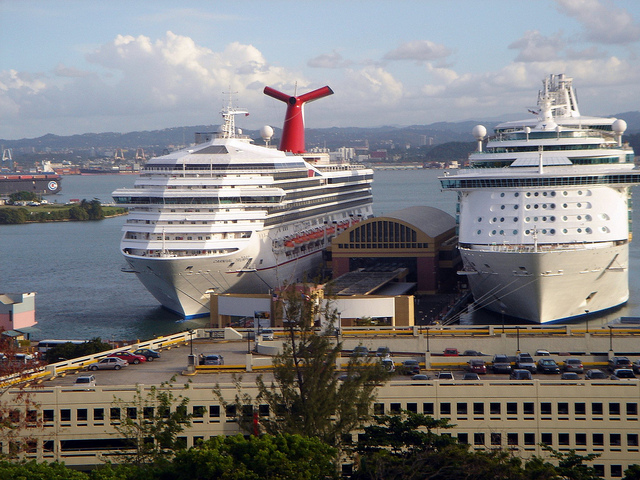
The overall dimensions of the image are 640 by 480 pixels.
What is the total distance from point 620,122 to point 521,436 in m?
26.6

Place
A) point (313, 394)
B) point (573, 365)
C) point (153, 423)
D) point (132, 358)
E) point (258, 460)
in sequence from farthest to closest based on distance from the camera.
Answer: point (132, 358) < point (573, 365) < point (153, 423) < point (313, 394) < point (258, 460)

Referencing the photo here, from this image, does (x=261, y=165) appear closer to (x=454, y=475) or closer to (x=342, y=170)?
(x=342, y=170)

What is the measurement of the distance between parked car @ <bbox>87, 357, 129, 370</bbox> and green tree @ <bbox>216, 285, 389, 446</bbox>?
18.8ft

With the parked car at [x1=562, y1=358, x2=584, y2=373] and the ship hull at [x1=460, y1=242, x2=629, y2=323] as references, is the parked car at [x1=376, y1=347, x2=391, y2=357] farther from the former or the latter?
the ship hull at [x1=460, y1=242, x2=629, y2=323]

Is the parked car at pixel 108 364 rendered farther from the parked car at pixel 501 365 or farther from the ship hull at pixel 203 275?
the ship hull at pixel 203 275

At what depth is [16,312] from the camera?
35.1 metres

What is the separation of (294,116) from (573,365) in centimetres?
3963

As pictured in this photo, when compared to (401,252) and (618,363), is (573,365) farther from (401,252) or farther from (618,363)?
(401,252)

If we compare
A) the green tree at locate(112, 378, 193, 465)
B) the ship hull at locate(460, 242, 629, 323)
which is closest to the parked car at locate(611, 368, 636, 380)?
the green tree at locate(112, 378, 193, 465)

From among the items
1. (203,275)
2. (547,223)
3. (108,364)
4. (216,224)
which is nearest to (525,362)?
(108,364)

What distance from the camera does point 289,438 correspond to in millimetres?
14719

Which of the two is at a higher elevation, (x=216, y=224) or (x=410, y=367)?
(x=216, y=224)

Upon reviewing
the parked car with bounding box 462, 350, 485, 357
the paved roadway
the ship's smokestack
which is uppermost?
the ship's smokestack

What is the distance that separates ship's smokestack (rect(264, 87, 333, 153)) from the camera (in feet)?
192
